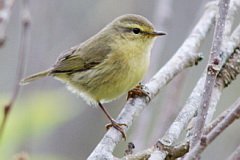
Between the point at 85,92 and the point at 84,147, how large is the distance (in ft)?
8.24

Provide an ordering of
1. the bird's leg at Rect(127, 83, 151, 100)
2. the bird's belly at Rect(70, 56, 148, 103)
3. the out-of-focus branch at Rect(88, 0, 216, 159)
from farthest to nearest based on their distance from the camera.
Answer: the bird's belly at Rect(70, 56, 148, 103), the bird's leg at Rect(127, 83, 151, 100), the out-of-focus branch at Rect(88, 0, 216, 159)

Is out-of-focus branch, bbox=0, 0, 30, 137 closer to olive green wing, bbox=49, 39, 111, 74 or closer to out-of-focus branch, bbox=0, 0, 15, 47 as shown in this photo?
out-of-focus branch, bbox=0, 0, 15, 47

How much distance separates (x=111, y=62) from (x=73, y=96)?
2.70 meters

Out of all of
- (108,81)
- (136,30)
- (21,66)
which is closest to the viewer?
(21,66)

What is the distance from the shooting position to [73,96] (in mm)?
6680

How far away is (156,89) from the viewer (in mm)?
3670

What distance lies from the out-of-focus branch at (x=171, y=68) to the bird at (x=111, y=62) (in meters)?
0.26

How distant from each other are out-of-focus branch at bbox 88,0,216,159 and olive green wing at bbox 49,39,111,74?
75 centimetres

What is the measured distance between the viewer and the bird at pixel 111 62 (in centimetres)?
398

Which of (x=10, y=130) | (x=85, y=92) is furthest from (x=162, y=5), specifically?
(x=10, y=130)

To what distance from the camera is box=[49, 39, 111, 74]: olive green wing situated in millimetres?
4277

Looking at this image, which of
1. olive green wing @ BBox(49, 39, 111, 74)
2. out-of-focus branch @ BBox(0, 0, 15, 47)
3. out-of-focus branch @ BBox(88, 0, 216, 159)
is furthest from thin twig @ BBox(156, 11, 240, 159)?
olive green wing @ BBox(49, 39, 111, 74)

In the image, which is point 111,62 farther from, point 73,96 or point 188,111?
point 73,96

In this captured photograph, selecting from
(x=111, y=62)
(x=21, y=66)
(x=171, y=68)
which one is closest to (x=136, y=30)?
(x=111, y=62)
